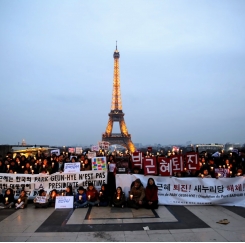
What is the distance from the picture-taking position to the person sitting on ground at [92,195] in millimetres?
10094

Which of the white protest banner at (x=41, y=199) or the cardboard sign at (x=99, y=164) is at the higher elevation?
the cardboard sign at (x=99, y=164)

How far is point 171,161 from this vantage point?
1076cm

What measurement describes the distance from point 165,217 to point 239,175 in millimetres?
3986

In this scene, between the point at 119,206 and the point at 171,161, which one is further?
the point at 171,161

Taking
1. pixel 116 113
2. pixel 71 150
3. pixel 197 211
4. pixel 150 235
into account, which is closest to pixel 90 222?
pixel 150 235

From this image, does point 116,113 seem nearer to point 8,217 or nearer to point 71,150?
point 71,150

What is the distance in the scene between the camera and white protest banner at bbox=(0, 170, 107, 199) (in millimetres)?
Answer: 10930

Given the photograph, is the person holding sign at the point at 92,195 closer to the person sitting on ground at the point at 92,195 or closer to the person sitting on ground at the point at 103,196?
the person sitting on ground at the point at 92,195

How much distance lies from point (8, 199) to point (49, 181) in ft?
5.24

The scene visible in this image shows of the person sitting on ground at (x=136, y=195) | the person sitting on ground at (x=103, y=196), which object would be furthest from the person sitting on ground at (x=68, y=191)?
the person sitting on ground at (x=136, y=195)

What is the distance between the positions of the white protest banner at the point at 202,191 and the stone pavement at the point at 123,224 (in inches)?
15.6

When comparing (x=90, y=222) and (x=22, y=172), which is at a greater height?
(x=22, y=172)

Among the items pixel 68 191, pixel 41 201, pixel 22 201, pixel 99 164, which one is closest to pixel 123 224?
pixel 68 191

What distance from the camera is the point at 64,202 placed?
984 cm
